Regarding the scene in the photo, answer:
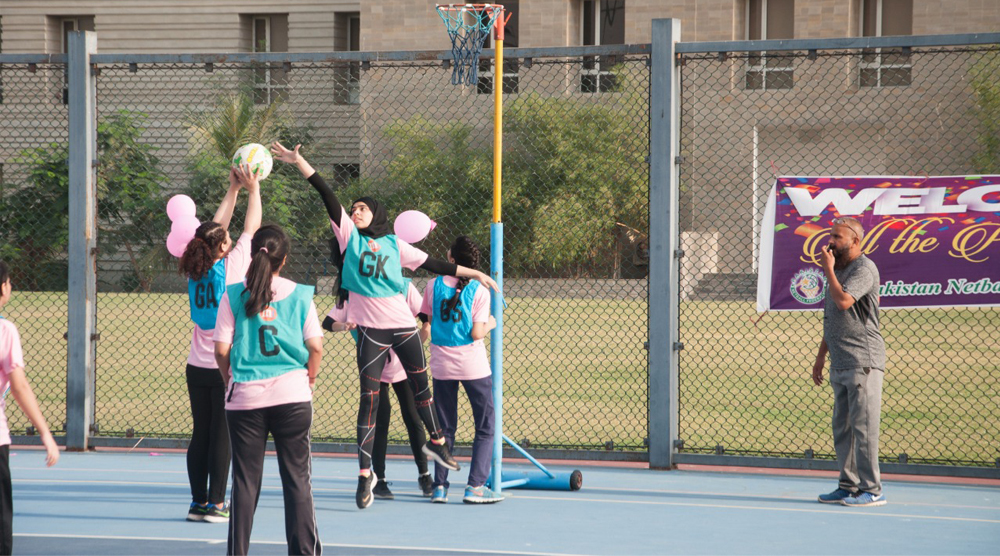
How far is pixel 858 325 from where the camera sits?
6809 mm

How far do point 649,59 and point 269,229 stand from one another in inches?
158

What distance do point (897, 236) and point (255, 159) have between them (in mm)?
4772

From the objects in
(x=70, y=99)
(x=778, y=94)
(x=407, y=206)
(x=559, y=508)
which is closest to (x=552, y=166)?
(x=407, y=206)

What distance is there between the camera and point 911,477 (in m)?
7.86

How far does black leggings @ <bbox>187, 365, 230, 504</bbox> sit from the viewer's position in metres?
6.26

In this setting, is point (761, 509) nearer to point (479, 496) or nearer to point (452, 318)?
point (479, 496)

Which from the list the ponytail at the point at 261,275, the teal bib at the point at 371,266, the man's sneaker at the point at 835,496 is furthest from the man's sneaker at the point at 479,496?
the ponytail at the point at 261,275

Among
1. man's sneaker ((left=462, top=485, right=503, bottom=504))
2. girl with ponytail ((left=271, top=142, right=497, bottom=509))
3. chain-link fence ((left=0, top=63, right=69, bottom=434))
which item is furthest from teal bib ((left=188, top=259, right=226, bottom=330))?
chain-link fence ((left=0, top=63, right=69, bottom=434))

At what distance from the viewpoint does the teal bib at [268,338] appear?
491 cm

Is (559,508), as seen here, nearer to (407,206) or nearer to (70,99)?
(70,99)

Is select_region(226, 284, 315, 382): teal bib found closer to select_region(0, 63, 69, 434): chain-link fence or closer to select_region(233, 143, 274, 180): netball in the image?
select_region(233, 143, 274, 180): netball

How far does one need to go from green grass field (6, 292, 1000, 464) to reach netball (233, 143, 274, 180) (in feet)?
11.1

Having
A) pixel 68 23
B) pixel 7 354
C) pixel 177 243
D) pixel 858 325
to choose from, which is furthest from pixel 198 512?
pixel 68 23

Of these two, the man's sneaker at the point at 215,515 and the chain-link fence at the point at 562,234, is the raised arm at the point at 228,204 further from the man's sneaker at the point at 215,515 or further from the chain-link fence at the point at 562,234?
the chain-link fence at the point at 562,234
